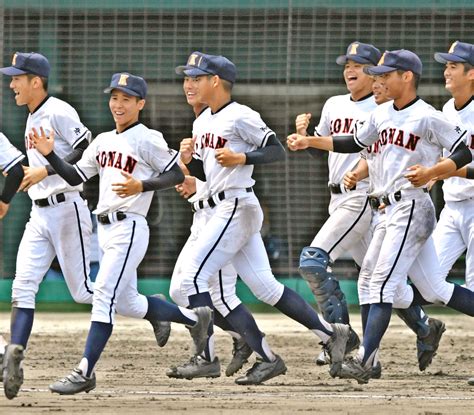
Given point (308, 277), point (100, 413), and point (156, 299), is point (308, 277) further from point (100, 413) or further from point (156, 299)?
point (100, 413)

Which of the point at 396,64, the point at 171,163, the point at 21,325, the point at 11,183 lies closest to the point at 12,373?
the point at 21,325

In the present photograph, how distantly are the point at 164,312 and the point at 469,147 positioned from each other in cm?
203

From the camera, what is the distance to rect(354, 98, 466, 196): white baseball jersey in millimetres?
8133

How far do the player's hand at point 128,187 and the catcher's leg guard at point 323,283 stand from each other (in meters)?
1.71

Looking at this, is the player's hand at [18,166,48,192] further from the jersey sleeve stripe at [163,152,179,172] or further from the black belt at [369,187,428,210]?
the black belt at [369,187,428,210]

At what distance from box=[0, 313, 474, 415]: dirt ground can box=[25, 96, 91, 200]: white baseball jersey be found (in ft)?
3.56

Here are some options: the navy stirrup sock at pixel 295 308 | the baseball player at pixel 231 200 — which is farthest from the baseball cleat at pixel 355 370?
the navy stirrup sock at pixel 295 308

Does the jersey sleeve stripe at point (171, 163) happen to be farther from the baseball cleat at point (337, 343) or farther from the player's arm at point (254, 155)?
the baseball cleat at point (337, 343)

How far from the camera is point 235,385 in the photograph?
27.8ft

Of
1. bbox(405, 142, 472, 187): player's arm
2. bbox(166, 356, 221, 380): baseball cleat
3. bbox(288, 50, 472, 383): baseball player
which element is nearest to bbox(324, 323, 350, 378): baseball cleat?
bbox(288, 50, 472, 383): baseball player

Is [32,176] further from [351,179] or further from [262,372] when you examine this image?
[351,179]

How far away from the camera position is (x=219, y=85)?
28.1 feet

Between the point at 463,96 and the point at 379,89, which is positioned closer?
the point at 379,89

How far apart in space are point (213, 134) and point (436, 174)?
1.26 m
